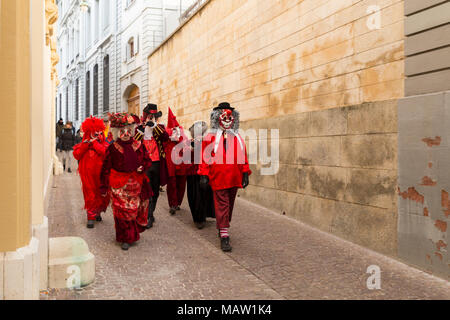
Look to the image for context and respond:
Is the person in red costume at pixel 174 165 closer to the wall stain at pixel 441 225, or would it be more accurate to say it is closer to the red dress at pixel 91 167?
the red dress at pixel 91 167

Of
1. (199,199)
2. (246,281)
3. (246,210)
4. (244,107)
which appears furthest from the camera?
(244,107)

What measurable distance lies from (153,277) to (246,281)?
94 centimetres

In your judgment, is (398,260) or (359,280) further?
(398,260)

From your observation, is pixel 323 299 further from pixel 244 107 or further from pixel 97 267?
pixel 244 107

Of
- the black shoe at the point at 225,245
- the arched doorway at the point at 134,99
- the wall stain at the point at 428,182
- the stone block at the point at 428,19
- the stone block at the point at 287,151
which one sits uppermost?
the arched doorway at the point at 134,99

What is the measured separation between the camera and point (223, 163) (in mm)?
5621

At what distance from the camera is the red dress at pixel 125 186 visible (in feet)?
17.9

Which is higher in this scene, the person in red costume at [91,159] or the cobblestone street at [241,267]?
the person in red costume at [91,159]

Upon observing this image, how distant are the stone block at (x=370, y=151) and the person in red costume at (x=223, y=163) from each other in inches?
56.8

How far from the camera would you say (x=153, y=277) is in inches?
169

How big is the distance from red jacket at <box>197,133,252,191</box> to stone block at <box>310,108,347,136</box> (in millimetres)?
1462

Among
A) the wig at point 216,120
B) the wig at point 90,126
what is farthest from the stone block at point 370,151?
the wig at point 90,126

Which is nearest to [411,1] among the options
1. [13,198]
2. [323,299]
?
[323,299]

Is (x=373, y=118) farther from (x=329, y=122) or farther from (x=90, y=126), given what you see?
(x=90, y=126)
